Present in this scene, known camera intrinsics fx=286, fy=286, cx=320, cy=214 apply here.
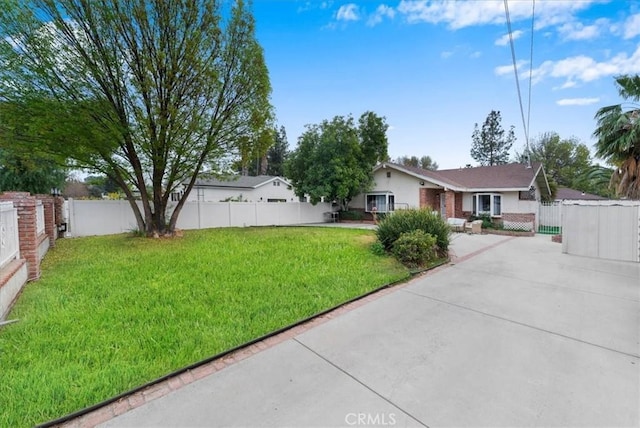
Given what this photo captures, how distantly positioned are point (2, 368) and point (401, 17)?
504 inches

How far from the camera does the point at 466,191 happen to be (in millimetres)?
18016

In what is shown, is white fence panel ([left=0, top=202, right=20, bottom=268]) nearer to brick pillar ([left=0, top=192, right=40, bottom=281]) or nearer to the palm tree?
brick pillar ([left=0, top=192, right=40, bottom=281])

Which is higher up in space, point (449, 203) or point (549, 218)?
point (449, 203)

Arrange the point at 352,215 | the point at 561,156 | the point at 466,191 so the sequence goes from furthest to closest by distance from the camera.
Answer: the point at 561,156, the point at 352,215, the point at 466,191

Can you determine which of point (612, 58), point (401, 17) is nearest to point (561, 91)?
point (612, 58)

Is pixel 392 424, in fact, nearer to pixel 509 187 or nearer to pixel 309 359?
pixel 309 359

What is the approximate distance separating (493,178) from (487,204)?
2028mm

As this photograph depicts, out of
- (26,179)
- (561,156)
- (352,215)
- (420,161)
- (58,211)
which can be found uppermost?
(420,161)

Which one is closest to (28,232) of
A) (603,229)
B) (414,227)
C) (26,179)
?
(414,227)

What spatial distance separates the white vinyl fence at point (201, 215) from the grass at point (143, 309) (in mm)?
4485

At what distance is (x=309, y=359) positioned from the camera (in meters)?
3.11

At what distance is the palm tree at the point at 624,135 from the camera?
388 inches

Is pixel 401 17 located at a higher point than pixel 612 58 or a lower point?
higher

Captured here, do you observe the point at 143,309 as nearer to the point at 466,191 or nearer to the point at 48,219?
the point at 48,219
